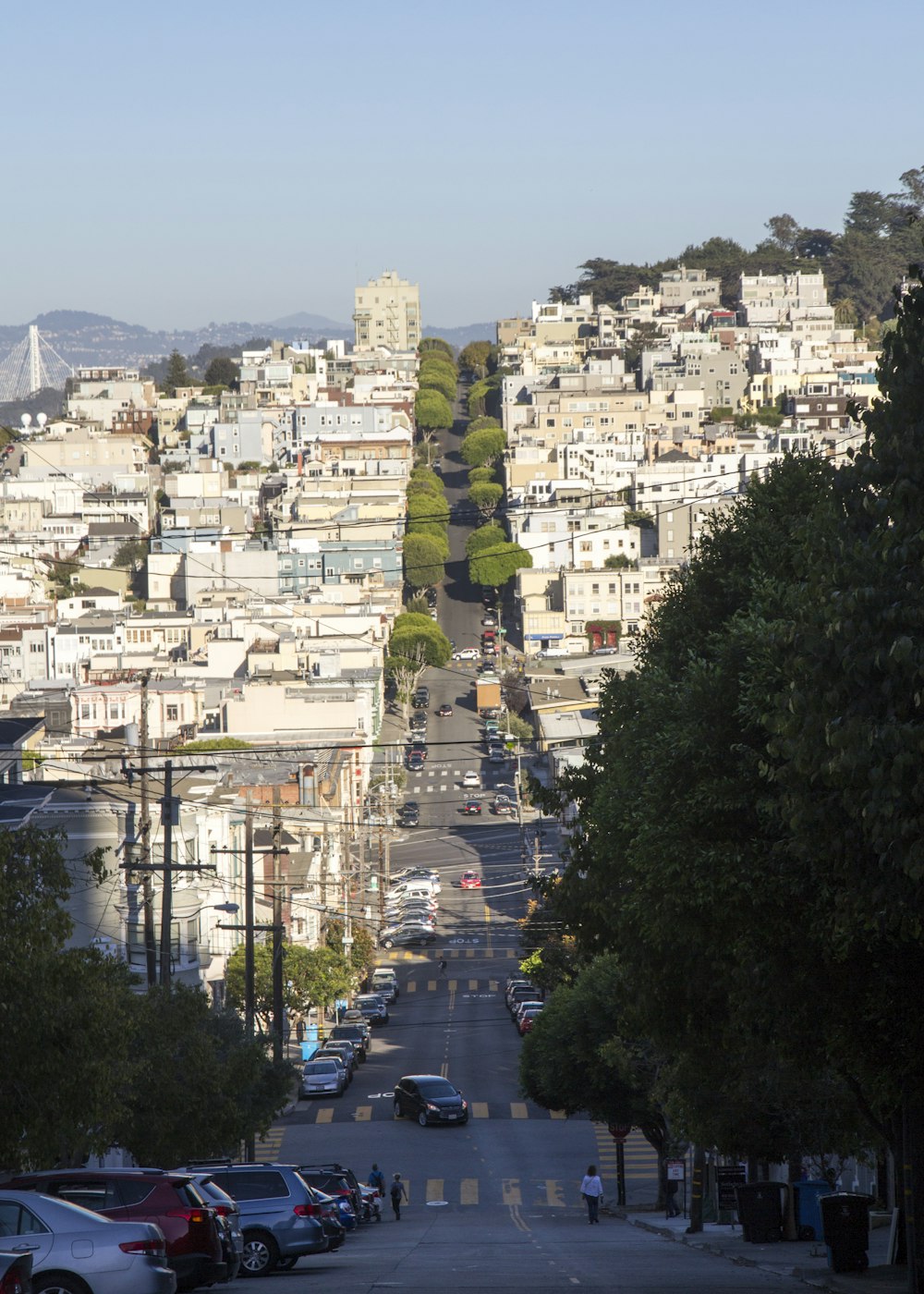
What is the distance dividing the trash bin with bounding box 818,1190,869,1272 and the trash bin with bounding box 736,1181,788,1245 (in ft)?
15.1

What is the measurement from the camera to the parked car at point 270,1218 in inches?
728

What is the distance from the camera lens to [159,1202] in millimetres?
14227

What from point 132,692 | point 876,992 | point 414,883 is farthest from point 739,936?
point 132,692

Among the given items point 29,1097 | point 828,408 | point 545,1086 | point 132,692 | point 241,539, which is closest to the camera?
point 29,1097

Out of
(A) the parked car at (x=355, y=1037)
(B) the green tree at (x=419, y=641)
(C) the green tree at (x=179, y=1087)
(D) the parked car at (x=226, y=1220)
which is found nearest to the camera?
(D) the parked car at (x=226, y=1220)

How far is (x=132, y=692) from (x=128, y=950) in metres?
65.0

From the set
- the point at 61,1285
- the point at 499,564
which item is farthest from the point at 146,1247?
the point at 499,564

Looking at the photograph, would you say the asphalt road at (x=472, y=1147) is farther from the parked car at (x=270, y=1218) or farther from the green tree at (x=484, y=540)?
the green tree at (x=484, y=540)

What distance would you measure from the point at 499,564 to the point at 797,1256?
118186 mm

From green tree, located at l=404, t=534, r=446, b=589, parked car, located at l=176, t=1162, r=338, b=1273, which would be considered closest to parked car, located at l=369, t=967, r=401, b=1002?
parked car, located at l=176, t=1162, r=338, b=1273

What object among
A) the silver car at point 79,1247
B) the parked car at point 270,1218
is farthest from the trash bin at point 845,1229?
the silver car at point 79,1247

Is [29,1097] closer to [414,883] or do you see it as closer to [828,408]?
[414,883]

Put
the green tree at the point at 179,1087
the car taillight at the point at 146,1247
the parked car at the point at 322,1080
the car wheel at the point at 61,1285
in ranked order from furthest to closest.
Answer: the parked car at the point at 322,1080 → the green tree at the point at 179,1087 → the car taillight at the point at 146,1247 → the car wheel at the point at 61,1285

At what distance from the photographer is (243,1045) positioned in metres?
28.3
